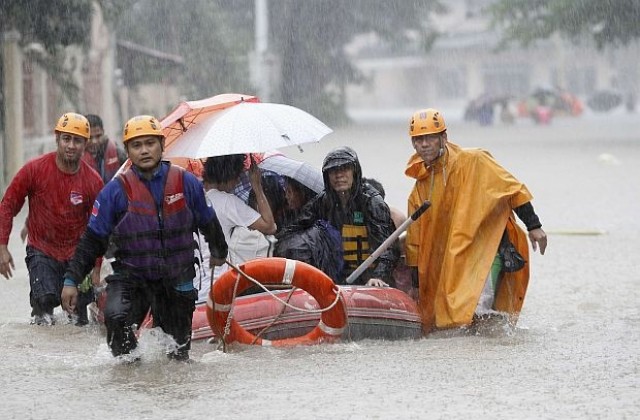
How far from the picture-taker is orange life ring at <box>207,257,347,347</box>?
25.3 ft

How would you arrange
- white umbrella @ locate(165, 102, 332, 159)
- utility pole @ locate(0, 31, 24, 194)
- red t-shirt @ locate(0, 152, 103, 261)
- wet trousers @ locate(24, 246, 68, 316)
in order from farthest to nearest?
1. utility pole @ locate(0, 31, 24, 194)
2. wet trousers @ locate(24, 246, 68, 316)
3. red t-shirt @ locate(0, 152, 103, 261)
4. white umbrella @ locate(165, 102, 332, 159)

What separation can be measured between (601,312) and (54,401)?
4792mm

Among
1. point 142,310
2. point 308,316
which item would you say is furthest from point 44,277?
point 308,316

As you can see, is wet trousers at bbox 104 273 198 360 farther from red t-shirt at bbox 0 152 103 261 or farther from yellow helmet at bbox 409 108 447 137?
yellow helmet at bbox 409 108 447 137

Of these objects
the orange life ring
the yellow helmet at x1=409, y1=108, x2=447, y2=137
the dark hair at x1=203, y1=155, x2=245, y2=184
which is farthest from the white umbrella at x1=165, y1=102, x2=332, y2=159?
the orange life ring

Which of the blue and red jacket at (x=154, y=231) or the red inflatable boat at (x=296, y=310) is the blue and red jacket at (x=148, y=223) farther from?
the red inflatable boat at (x=296, y=310)

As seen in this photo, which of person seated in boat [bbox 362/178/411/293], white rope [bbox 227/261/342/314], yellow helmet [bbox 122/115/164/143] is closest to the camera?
yellow helmet [bbox 122/115/164/143]

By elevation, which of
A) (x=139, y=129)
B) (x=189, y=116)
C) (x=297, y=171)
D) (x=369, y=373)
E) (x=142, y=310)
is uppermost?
(x=189, y=116)

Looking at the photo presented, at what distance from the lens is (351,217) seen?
8570 millimetres

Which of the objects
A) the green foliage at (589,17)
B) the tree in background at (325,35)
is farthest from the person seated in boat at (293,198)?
the tree in background at (325,35)

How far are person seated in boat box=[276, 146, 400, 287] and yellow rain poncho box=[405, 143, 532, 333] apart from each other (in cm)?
22

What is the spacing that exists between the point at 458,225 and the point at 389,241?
20.0 inches

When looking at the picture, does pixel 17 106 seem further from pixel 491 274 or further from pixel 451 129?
A: pixel 451 129

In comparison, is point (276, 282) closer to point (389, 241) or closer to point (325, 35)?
point (389, 241)
